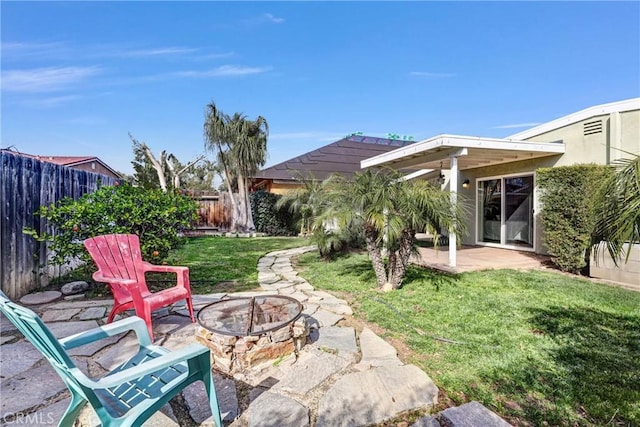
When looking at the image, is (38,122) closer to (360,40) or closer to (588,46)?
(360,40)

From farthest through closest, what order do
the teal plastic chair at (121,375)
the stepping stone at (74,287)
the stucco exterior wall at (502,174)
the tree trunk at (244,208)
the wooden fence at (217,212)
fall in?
the wooden fence at (217,212), the tree trunk at (244,208), the stucco exterior wall at (502,174), the stepping stone at (74,287), the teal plastic chair at (121,375)

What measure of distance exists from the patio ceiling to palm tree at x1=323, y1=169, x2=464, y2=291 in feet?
6.70

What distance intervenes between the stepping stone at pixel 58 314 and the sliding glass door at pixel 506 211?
10.1 meters

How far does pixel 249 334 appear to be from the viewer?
8.46 ft

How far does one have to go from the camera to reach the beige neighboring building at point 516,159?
676 centimetres

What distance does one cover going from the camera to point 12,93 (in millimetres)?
7859

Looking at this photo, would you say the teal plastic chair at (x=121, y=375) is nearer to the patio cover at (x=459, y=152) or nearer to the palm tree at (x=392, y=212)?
the palm tree at (x=392, y=212)

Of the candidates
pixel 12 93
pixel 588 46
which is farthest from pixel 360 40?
pixel 12 93

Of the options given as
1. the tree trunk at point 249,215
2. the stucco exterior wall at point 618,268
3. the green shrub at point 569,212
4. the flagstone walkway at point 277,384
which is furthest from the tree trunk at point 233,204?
the stucco exterior wall at point 618,268

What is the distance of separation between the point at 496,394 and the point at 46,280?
638cm

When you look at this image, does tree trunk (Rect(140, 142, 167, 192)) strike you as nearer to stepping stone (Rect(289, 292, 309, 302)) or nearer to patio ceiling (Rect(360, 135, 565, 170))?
patio ceiling (Rect(360, 135, 565, 170))

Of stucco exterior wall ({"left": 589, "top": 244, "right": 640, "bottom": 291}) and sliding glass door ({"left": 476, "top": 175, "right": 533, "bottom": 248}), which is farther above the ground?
sliding glass door ({"left": 476, "top": 175, "right": 533, "bottom": 248})

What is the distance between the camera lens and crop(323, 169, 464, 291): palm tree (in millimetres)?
4633

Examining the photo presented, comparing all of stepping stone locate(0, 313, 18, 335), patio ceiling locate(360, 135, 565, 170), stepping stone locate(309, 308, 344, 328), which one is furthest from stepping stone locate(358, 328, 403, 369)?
patio ceiling locate(360, 135, 565, 170)
